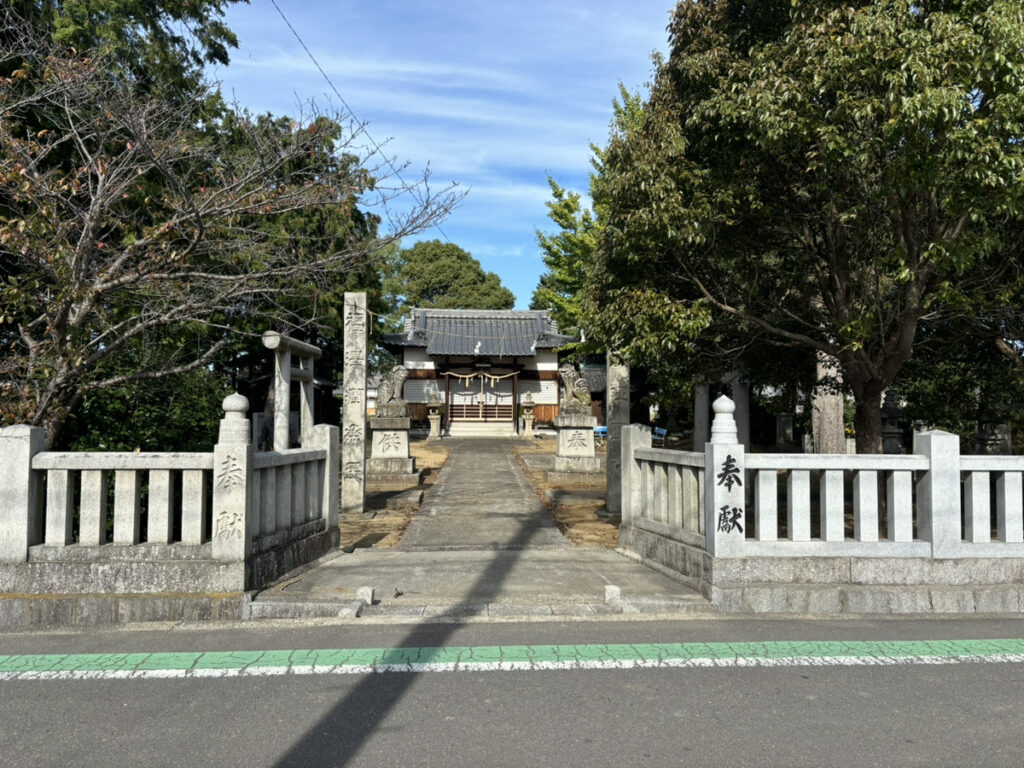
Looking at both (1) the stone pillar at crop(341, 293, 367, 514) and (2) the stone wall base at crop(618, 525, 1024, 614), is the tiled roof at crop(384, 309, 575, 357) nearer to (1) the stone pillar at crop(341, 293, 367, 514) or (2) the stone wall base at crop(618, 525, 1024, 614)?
Result: (1) the stone pillar at crop(341, 293, 367, 514)

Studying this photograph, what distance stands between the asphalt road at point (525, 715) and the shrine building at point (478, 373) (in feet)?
98.9

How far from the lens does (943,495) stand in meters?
5.85

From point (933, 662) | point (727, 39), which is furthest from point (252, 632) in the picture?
point (727, 39)

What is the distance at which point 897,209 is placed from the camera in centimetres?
684

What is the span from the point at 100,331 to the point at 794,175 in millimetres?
7187

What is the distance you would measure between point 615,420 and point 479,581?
540cm

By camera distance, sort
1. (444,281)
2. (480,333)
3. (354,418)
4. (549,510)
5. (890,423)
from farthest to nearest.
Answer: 1. (444,281)
2. (480,333)
3. (890,423)
4. (549,510)
5. (354,418)

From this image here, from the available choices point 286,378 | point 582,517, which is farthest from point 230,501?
point 582,517

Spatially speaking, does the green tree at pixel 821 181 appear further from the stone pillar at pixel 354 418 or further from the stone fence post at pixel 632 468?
the stone pillar at pixel 354 418

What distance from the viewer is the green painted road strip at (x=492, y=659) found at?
14.2ft

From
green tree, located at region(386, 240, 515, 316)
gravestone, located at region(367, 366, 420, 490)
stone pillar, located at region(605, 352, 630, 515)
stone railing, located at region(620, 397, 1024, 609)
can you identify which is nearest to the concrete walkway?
stone railing, located at region(620, 397, 1024, 609)

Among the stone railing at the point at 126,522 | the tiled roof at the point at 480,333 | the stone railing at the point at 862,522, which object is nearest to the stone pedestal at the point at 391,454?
the stone railing at the point at 126,522

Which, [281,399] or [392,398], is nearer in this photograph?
[281,399]

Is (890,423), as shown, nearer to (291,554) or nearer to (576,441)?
(576,441)
